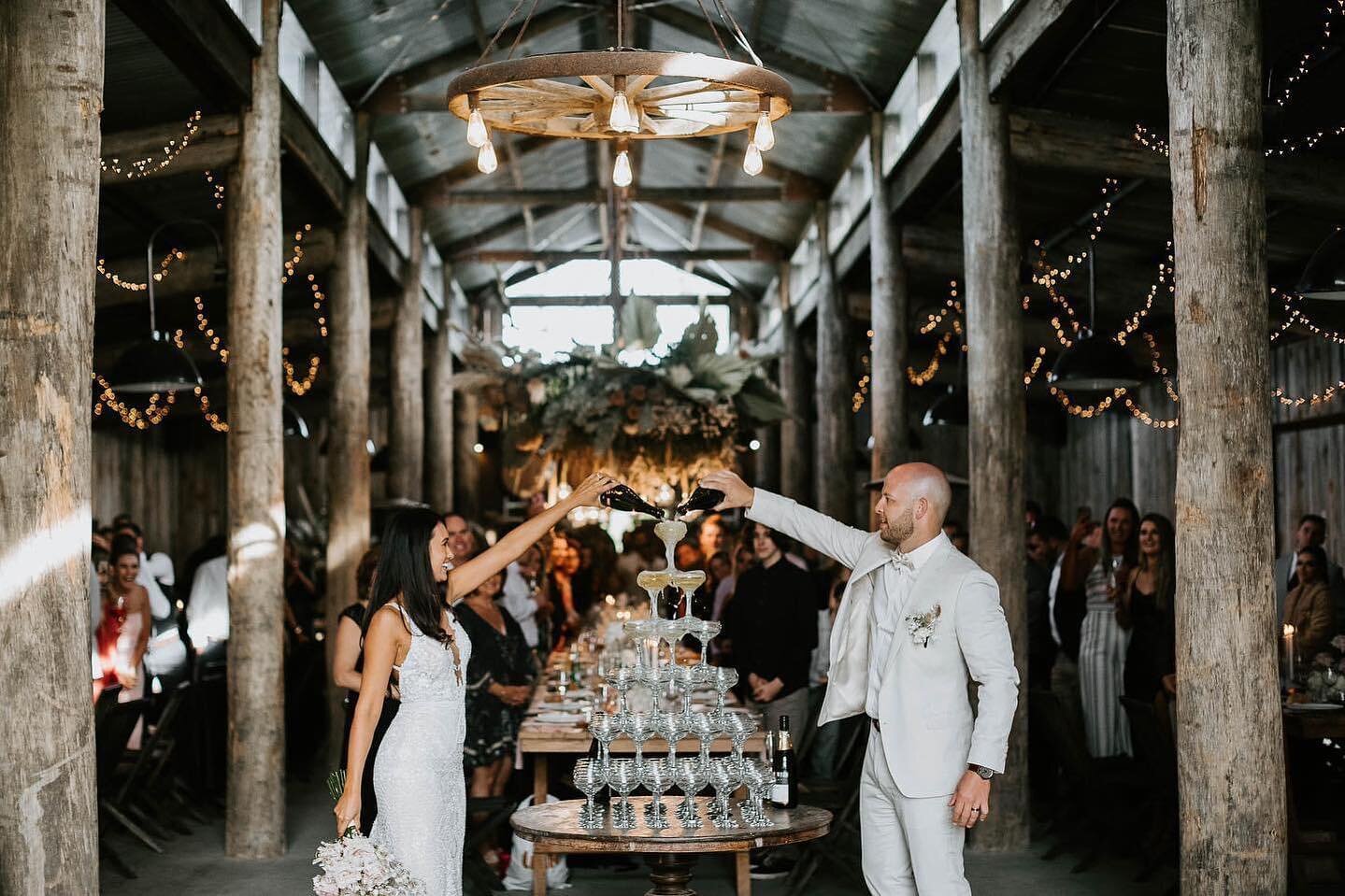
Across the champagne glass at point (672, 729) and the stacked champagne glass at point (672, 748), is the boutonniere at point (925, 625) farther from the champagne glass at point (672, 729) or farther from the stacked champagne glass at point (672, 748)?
the champagne glass at point (672, 729)

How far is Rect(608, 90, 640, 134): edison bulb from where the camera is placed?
4.94 meters

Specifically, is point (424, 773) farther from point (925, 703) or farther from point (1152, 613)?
point (1152, 613)

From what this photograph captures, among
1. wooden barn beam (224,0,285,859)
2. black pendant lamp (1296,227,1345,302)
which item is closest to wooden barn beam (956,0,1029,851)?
black pendant lamp (1296,227,1345,302)

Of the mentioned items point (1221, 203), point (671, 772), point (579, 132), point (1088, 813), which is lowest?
point (1088, 813)

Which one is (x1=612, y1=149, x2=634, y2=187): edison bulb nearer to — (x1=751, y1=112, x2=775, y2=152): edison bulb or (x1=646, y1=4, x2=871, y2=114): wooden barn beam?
(x1=751, y1=112, x2=775, y2=152): edison bulb

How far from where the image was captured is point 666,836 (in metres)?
4.50

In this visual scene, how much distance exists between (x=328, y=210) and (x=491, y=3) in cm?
208

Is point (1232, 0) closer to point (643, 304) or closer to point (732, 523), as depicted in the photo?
point (643, 304)

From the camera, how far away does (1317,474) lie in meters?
11.8

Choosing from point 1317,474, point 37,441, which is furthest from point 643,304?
point 1317,474

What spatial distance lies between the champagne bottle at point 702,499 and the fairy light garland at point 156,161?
4581mm

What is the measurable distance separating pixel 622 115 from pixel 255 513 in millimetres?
3607

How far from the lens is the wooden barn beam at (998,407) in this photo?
24.5ft

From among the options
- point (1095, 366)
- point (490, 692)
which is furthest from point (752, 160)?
point (1095, 366)
